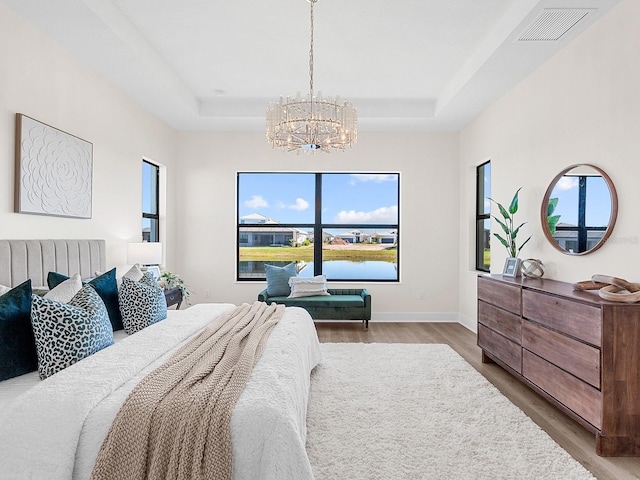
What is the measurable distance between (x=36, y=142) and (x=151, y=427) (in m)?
2.57

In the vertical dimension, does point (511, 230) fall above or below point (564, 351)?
above

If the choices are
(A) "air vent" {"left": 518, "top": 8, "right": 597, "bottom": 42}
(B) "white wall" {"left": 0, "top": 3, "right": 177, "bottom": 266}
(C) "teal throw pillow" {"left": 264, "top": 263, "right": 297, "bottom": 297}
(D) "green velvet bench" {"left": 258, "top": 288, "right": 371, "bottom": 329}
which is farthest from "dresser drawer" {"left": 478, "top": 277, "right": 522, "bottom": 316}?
(B) "white wall" {"left": 0, "top": 3, "right": 177, "bottom": 266}

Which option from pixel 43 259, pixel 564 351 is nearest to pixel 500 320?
pixel 564 351

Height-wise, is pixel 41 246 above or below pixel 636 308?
above

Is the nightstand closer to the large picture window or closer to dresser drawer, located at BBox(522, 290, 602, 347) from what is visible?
the large picture window

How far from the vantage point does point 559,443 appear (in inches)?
100

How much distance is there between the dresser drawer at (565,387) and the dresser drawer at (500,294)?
376 millimetres

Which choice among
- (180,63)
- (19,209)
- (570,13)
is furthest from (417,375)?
(180,63)

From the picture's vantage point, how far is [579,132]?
332 cm

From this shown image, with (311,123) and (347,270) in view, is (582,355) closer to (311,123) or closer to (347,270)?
(311,123)

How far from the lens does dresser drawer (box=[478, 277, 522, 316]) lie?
3.44m

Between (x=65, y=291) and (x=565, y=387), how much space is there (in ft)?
9.92

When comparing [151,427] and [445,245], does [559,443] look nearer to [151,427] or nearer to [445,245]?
[151,427]

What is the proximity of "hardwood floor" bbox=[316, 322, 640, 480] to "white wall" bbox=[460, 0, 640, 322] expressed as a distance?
0.96 metres
